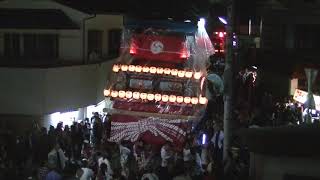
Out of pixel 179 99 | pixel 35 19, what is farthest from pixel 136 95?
pixel 35 19

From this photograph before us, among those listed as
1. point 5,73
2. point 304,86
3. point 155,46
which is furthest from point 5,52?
point 304,86

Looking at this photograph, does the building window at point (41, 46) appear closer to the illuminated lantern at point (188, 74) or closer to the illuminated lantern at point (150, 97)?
the illuminated lantern at point (150, 97)

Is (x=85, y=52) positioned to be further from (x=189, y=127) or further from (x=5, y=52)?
(x=189, y=127)

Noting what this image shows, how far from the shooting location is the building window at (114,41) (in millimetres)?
31661

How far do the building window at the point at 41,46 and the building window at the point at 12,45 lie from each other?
0.31 metres

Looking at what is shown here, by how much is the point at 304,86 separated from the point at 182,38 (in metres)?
12.2

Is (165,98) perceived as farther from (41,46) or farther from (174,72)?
(41,46)

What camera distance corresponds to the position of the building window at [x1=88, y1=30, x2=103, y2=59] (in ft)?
94.3

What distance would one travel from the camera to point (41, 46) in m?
26.1

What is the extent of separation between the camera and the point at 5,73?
79.8 ft

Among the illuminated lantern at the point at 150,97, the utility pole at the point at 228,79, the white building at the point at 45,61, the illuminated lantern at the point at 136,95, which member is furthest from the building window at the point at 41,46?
the utility pole at the point at 228,79

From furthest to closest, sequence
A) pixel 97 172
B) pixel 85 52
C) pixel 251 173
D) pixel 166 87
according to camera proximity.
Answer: pixel 85 52
pixel 166 87
pixel 97 172
pixel 251 173

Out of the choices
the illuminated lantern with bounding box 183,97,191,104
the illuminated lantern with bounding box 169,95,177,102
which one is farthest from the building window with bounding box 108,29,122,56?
the illuminated lantern with bounding box 183,97,191,104

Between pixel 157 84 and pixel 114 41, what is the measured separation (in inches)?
396
